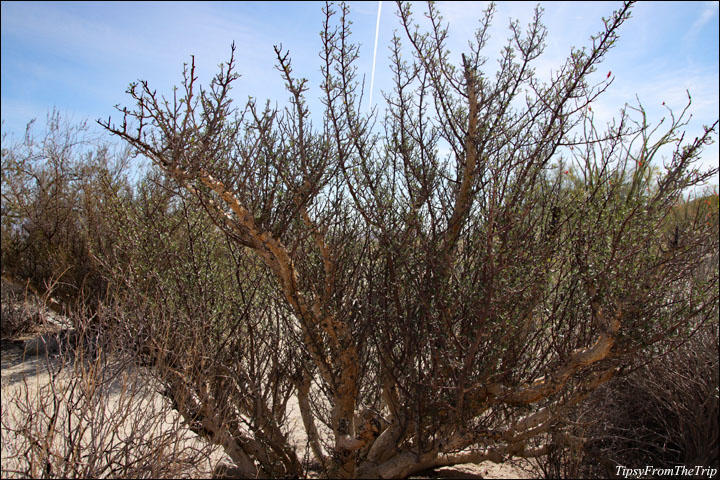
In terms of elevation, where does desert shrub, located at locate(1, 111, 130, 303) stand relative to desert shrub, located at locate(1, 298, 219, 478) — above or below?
A: above

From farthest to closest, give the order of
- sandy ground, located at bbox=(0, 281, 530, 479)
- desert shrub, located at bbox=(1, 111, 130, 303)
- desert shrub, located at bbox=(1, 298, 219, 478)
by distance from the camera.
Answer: desert shrub, located at bbox=(1, 111, 130, 303), sandy ground, located at bbox=(0, 281, 530, 479), desert shrub, located at bbox=(1, 298, 219, 478)

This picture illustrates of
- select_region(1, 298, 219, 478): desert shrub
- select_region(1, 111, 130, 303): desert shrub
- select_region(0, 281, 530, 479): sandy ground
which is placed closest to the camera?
select_region(1, 298, 219, 478): desert shrub

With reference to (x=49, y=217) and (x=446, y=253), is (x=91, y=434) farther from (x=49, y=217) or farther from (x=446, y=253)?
(x=49, y=217)

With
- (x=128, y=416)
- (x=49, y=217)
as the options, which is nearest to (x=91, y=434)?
(x=128, y=416)

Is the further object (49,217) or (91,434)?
(49,217)

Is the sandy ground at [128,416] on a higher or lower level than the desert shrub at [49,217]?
lower

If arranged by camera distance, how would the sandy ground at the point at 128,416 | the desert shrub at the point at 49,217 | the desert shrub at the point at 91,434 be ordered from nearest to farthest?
the desert shrub at the point at 91,434
the sandy ground at the point at 128,416
the desert shrub at the point at 49,217

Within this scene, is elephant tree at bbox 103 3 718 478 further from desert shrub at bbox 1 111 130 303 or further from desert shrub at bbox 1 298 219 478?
desert shrub at bbox 1 111 130 303

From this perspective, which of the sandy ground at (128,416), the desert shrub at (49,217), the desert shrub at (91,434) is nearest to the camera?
the desert shrub at (91,434)

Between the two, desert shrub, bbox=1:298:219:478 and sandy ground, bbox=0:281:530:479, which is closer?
desert shrub, bbox=1:298:219:478

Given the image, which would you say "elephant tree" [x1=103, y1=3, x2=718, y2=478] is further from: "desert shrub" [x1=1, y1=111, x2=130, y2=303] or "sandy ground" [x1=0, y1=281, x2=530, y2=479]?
"desert shrub" [x1=1, y1=111, x2=130, y2=303]

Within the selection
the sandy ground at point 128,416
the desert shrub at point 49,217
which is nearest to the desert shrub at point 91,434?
the sandy ground at point 128,416

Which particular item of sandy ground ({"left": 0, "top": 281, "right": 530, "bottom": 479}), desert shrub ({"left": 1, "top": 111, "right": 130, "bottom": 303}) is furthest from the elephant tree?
desert shrub ({"left": 1, "top": 111, "right": 130, "bottom": 303})

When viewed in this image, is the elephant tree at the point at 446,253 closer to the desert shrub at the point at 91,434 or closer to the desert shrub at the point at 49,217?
the desert shrub at the point at 91,434
